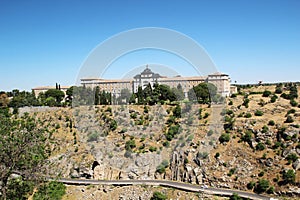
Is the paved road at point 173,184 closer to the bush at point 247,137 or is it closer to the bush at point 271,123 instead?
the bush at point 247,137

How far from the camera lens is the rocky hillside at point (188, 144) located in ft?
69.0

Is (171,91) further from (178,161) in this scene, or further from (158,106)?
(178,161)

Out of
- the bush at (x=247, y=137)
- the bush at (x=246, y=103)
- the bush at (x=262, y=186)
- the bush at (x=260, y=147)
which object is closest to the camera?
the bush at (x=262, y=186)

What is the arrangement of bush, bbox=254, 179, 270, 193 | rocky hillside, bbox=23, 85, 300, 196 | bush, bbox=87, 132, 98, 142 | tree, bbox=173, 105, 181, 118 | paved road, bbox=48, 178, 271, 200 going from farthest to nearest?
tree, bbox=173, 105, 181, 118 → bush, bbox=87, 132, 98, 142 → rocky hillside, bbox=23, 85, 300, 196 → bush, bbox=254, 179, 270, 193 → paved road, bbox=48, 178, 271, 200

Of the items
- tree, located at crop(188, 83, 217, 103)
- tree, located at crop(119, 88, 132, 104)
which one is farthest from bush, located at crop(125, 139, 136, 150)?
tree, located at crop(119, 88, 132, 104)

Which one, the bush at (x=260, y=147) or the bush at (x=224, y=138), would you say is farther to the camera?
the bush at (x=224, y=138)

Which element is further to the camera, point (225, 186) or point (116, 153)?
point (116, 153)

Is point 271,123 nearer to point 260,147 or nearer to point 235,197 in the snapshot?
point 260,147

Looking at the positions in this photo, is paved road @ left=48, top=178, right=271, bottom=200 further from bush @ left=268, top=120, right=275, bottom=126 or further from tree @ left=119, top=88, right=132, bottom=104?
tree @ left=119, top=88, right=132, bottom=104

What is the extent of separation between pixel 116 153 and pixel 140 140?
7.68ft

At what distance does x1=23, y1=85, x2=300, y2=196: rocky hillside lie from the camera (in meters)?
21.0

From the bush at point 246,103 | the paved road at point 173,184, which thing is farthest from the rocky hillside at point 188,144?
the paved road at point 173,184

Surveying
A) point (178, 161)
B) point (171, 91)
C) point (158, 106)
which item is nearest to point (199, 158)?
point (178, 161)

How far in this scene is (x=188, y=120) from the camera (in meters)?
27.0
